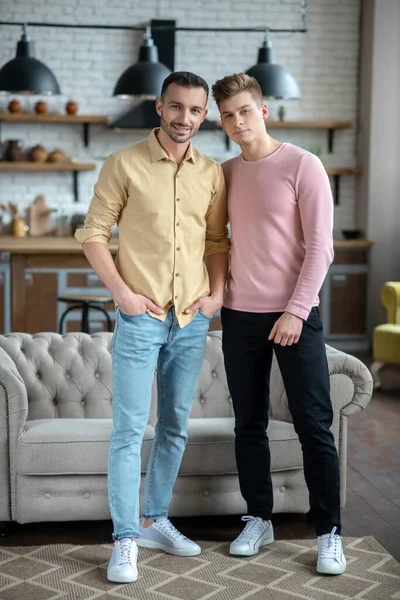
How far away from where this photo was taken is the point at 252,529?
319 centimetres

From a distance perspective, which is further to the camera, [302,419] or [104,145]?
[104,145]

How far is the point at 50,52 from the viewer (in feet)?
26.5

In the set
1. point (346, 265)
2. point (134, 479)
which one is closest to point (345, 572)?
point (134, 479)

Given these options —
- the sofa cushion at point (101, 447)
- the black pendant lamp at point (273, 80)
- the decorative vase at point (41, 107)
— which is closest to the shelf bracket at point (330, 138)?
the black pendant lamp at point (273, 80)

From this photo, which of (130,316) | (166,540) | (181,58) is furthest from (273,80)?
(166,540)

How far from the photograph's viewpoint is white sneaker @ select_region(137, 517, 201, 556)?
3152mm

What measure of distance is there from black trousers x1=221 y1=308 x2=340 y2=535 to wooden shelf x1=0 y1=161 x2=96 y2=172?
16.9 ft

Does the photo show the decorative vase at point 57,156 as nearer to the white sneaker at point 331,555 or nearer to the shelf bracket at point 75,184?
the shelf bracket at point 75,184

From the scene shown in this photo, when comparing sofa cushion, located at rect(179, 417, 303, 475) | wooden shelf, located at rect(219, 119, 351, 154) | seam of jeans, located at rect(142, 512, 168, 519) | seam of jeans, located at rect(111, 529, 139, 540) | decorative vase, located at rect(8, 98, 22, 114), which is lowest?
seam of jeans, located at rect(142, 512, 168, 519)

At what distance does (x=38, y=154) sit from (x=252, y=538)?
18.2 feet

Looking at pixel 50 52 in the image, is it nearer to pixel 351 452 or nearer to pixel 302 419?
pixel 351 452

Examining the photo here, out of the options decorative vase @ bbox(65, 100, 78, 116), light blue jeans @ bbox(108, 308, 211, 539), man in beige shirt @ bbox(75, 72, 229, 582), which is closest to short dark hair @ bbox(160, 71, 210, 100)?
man in beige shirt @ bbox(75, 72, 229, 582)

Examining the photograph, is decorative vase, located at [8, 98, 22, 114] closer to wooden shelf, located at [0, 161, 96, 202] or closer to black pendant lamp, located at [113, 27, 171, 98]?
wooden shelf, located at [0, 161, 96, 202]

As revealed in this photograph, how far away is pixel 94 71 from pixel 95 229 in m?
5.64
